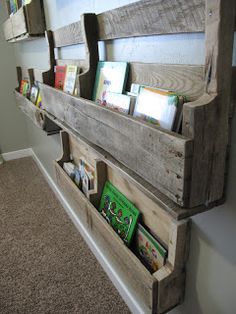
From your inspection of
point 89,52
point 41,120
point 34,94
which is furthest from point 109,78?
point 34,94

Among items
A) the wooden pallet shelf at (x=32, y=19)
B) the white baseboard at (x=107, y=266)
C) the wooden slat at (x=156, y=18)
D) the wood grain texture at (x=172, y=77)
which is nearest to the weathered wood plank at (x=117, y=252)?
the white baseboard at (x=107, y=266)

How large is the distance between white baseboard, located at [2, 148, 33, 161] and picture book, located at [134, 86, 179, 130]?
110 inches

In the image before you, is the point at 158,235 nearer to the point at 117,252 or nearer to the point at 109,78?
the point at 117,252

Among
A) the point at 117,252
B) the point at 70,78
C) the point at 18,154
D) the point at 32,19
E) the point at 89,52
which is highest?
the point at 32,19

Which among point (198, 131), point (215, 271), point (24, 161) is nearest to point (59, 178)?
point (215, 271)

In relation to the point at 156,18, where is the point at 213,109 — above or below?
below

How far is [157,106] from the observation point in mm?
713

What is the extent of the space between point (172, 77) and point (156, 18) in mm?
158

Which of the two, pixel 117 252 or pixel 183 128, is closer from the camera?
pixel 183 128

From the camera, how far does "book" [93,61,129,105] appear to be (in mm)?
937

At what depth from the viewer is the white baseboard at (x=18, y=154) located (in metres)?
3.31

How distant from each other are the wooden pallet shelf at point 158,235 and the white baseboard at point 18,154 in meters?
2.21

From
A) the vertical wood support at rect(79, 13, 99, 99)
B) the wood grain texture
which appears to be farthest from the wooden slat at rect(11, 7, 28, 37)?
the wood grain texture

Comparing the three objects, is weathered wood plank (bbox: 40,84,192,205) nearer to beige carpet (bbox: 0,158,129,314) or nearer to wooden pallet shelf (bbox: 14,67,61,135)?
wooden pallet shelf (bbox: 14,67,61,135)
